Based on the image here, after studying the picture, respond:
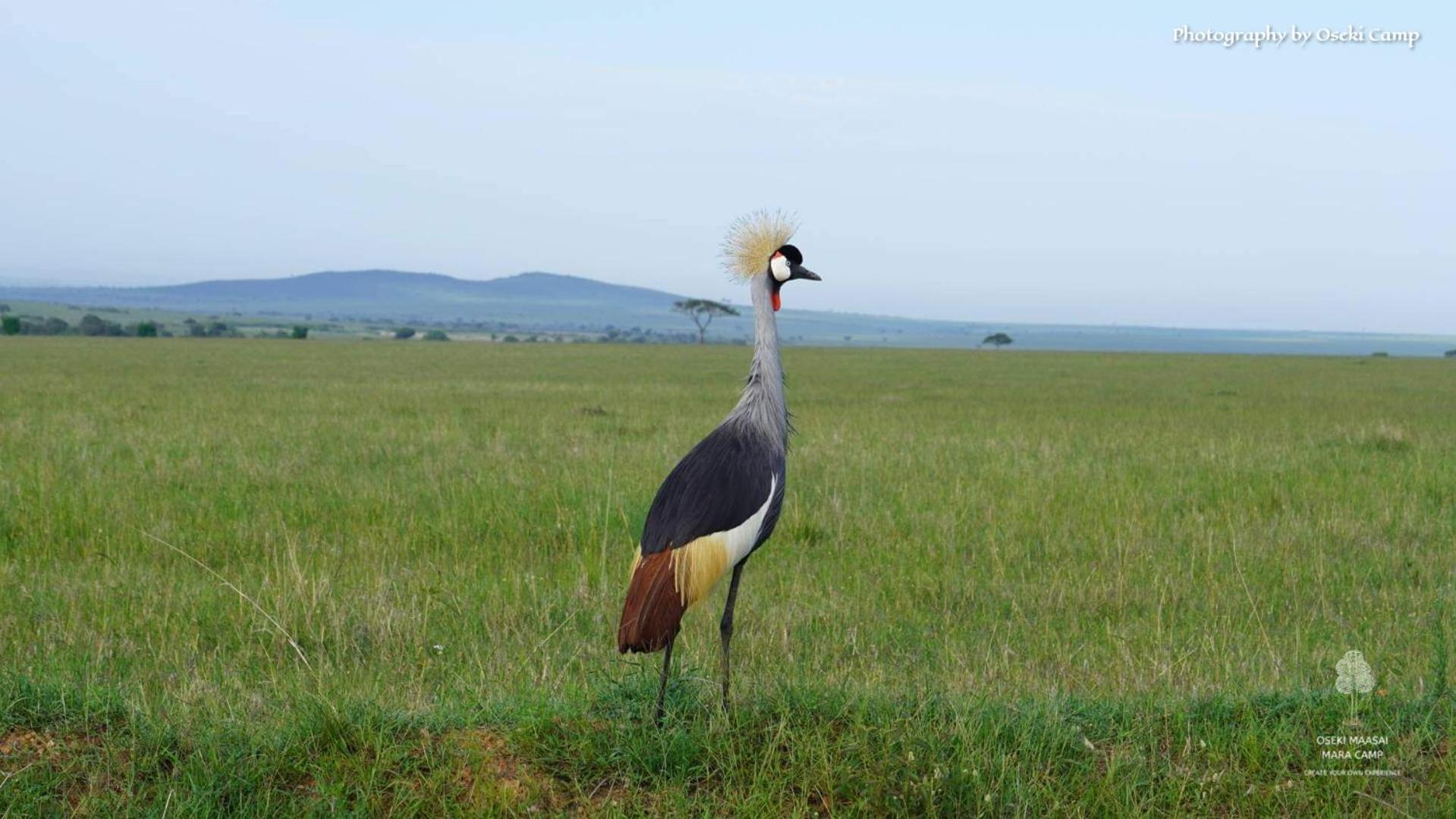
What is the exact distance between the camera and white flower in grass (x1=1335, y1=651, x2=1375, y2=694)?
4.66 m

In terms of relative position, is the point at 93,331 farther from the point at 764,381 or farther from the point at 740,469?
the point at 740,469

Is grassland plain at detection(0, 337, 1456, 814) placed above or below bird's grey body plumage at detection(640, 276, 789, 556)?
below

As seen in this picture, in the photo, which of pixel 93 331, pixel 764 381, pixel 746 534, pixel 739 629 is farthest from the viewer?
pixel 93 331

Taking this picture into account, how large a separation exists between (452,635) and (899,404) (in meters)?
21.3

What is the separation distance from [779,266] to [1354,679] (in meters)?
2.93

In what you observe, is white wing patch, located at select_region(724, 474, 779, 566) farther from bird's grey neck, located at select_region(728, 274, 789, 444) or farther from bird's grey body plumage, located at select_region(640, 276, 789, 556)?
bird's grey neck, located at select_region(728, 274, 789, 444)

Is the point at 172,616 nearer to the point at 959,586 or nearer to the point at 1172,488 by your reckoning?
the point at 959,586

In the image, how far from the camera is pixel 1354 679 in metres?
4.67

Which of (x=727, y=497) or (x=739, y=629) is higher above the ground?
(x=727, y=497)

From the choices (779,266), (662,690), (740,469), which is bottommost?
(662,690)

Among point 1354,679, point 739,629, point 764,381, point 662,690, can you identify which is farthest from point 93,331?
point 1354,679

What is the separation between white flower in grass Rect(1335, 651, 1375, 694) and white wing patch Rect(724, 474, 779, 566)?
8.00 ft

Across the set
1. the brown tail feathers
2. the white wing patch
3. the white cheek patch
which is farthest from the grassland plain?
the white cheek patch

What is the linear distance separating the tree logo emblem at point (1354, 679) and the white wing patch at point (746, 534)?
2440mm
